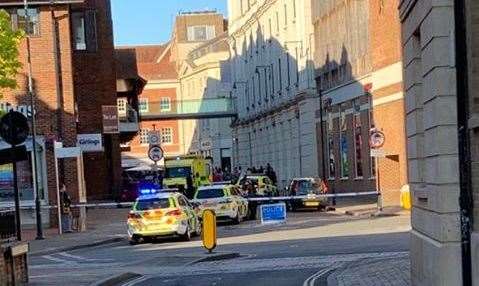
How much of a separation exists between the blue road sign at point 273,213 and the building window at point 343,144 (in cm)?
1570

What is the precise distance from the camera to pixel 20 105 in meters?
34.0

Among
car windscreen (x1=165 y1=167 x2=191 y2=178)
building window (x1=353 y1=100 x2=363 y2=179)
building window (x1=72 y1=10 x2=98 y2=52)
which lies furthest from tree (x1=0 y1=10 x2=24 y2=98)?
car windscreen (x1=165 y1=167 x2=191 y2=178)

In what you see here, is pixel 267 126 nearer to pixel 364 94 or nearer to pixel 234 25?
pixel 234 25

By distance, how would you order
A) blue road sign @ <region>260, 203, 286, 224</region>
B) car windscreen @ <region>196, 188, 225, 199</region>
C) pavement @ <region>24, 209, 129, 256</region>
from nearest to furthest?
1. pavement @ <region>24, 209, 129, 256</region>
2. blue road sign @ <region>260, 203, 286, 224</region>
3. car windscreen @ <region>196, 188, 225, 199</region>

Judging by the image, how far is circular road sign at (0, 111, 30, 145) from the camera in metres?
12.7

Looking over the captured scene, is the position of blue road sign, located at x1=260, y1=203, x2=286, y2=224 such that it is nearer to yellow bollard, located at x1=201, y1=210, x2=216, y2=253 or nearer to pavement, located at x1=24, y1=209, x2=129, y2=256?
pavement, located at x1=24, y1=209, x2=129, y2=256

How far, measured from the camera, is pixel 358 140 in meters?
45.2

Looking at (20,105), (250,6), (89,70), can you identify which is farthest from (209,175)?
(250,6)

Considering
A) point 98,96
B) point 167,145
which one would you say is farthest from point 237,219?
point 167,145

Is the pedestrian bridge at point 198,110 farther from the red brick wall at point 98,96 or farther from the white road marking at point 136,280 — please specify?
the white road marking at point 136,280

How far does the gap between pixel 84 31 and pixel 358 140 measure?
15.1m

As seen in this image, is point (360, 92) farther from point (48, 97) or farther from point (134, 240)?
point (134, 240)

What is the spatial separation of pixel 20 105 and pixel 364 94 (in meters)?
17.2

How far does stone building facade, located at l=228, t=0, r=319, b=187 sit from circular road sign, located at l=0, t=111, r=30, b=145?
41.5 metres
